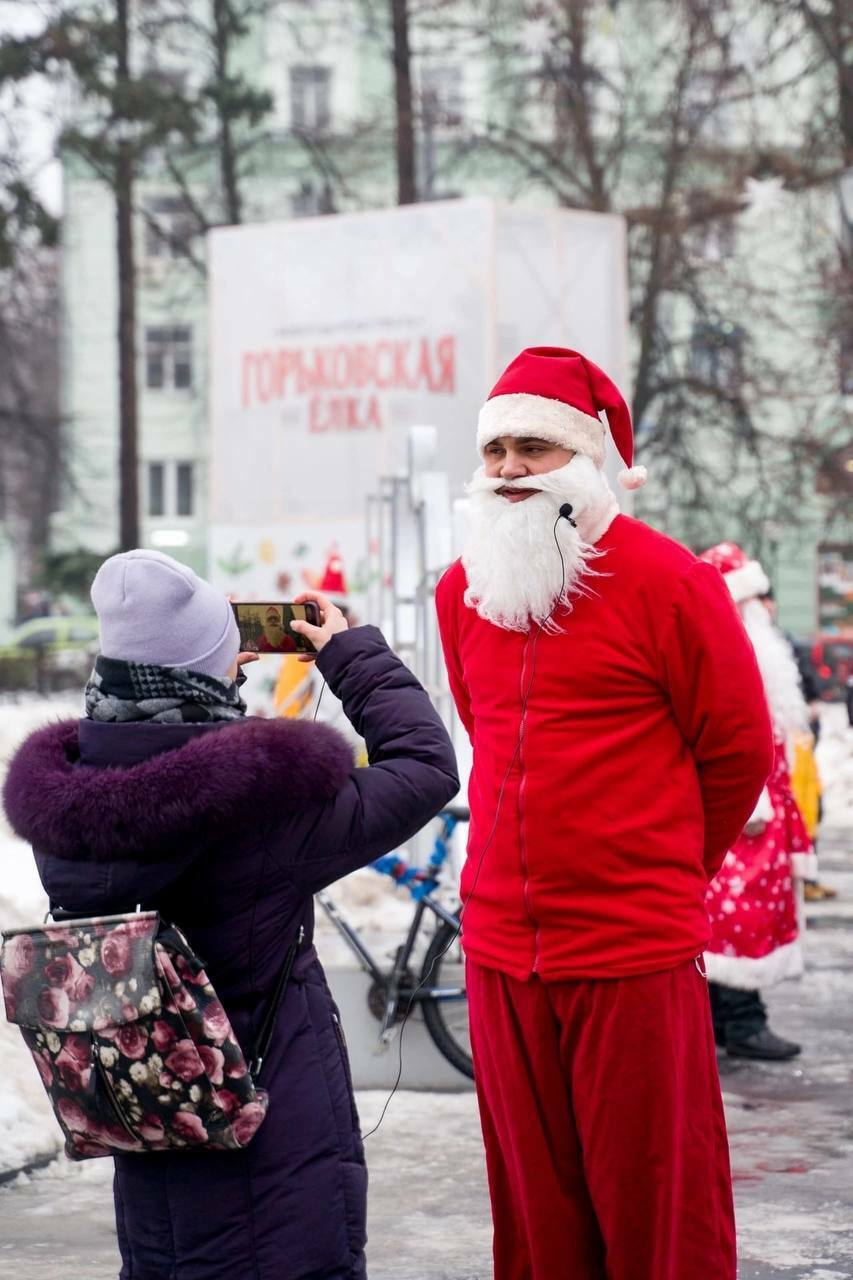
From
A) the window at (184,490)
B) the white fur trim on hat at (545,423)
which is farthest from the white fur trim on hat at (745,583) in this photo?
the window at (184,490)

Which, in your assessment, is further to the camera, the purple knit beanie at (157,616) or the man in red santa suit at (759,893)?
the man in red santa suit at (759,893)

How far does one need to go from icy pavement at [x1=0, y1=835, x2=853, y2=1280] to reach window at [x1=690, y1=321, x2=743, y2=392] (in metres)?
18.8

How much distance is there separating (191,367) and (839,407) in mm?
23203

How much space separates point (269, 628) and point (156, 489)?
41.5m

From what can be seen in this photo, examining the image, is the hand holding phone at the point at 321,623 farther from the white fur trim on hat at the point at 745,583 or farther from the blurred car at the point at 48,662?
the blurred car at the point at 48,662

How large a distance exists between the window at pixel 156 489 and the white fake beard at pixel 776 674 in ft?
122

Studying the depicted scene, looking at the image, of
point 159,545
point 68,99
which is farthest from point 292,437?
point 159,545

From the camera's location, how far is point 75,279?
44.0 meters

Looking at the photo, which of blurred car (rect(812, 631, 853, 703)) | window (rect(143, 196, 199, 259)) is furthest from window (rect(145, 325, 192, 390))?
blurred car (rect(812, 631, 853, 703))

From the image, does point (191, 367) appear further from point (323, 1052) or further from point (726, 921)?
point (323, 1052)

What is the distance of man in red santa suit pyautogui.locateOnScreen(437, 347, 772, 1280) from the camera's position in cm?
320

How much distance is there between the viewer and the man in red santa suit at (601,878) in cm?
320

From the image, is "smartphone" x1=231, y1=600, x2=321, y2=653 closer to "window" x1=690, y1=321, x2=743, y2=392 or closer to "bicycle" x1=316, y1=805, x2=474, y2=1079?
"bicycle" x1=316, y1=805, x2=474, y2=1079

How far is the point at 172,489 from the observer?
144ft
